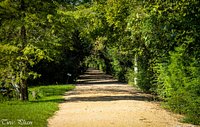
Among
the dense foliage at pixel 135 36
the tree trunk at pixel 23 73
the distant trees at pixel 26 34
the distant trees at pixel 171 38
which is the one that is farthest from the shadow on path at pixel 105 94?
the distant trees at pixel 26 34

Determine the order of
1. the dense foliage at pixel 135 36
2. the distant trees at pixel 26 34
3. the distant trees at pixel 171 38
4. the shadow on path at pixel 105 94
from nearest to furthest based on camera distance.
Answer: the distant trees at pixel 171 38 → the dense foliage at pixel 135 36 → the distant trees at pixel 26 34 → the shadow on path at pixel 105 94

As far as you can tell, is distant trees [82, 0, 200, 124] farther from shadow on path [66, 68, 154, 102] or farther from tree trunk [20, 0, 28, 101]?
tree trunk [20, 0, 28, 101]

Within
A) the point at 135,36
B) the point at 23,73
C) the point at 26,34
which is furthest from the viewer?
the point at 135,36

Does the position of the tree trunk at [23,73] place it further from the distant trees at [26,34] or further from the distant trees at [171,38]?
the distant trees at [171,38]

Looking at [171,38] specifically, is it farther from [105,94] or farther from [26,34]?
[105,94]

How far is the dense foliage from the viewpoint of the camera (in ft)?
28.5

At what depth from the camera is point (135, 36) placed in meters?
23.0

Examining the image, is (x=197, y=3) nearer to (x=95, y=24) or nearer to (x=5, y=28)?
(x=5, y=28)

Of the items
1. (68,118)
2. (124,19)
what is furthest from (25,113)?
(124,19)

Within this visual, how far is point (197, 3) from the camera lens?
7758 millimetres

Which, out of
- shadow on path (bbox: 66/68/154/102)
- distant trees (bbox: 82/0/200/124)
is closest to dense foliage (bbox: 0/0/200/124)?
distant trees (bbox: 82/0/200/124)

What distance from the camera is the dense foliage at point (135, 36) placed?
867cm

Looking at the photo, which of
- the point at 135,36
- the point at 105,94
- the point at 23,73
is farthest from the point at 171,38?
the point at 105,94

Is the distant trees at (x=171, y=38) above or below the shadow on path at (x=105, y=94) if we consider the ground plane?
above
